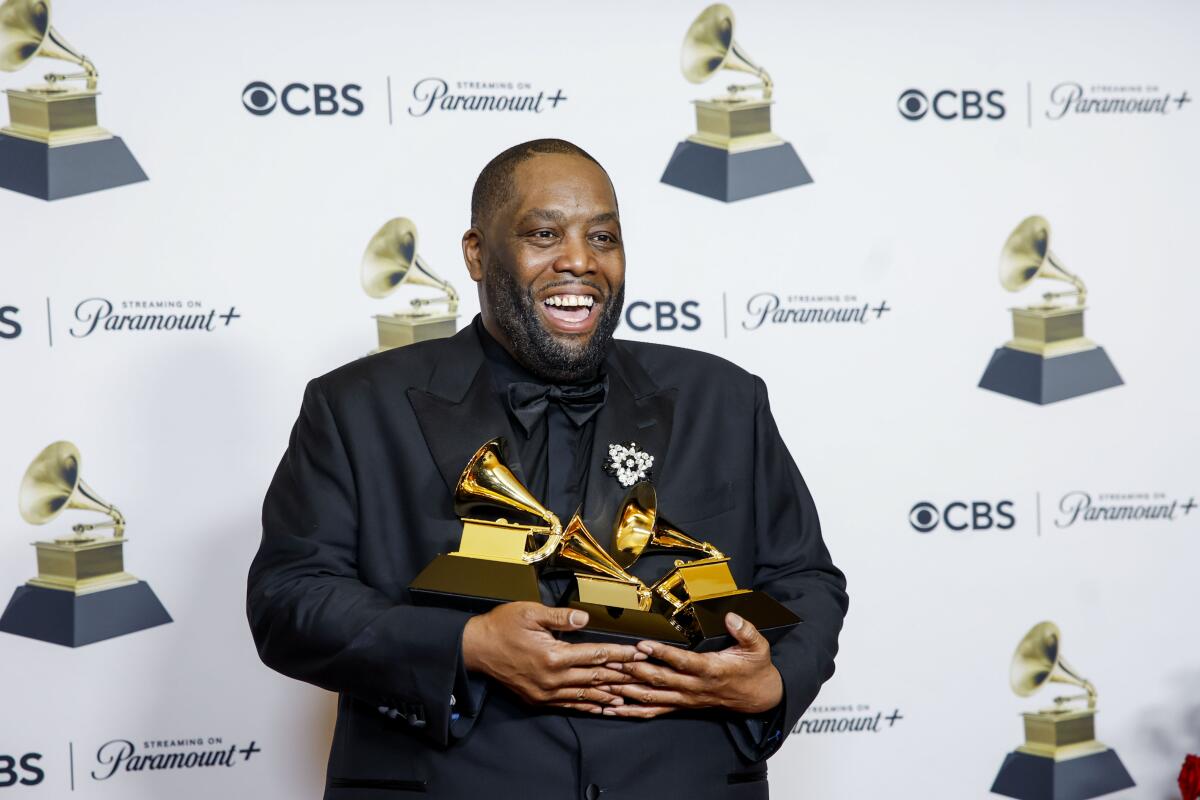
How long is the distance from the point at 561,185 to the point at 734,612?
90 cm

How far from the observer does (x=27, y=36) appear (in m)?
3.62

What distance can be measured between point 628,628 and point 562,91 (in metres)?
2.11

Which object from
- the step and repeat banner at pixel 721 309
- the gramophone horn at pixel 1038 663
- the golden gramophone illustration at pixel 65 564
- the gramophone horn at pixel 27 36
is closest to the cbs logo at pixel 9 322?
the step and repeat banner at pixel 721 309

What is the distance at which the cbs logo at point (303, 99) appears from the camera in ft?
12.2

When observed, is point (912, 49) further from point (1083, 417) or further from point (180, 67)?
point (180, 67)

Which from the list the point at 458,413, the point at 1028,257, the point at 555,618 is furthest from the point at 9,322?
the point at 1028,257

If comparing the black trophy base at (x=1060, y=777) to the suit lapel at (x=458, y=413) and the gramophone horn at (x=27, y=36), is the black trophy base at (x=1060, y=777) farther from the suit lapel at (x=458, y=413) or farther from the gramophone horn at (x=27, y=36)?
the gramophone horn at (x=27, y=36)

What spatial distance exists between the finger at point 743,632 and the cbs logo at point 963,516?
1.87m

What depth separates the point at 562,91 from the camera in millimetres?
3877

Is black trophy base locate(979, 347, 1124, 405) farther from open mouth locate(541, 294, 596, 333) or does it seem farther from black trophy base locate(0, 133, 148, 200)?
black trophy base locate(0, 133, 148, 200)

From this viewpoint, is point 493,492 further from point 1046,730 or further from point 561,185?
point 1046,730

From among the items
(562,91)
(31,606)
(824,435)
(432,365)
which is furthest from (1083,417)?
(31,606)

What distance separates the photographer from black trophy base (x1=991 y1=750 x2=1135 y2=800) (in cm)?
406

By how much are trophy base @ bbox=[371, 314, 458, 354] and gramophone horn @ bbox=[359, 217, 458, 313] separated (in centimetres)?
8
